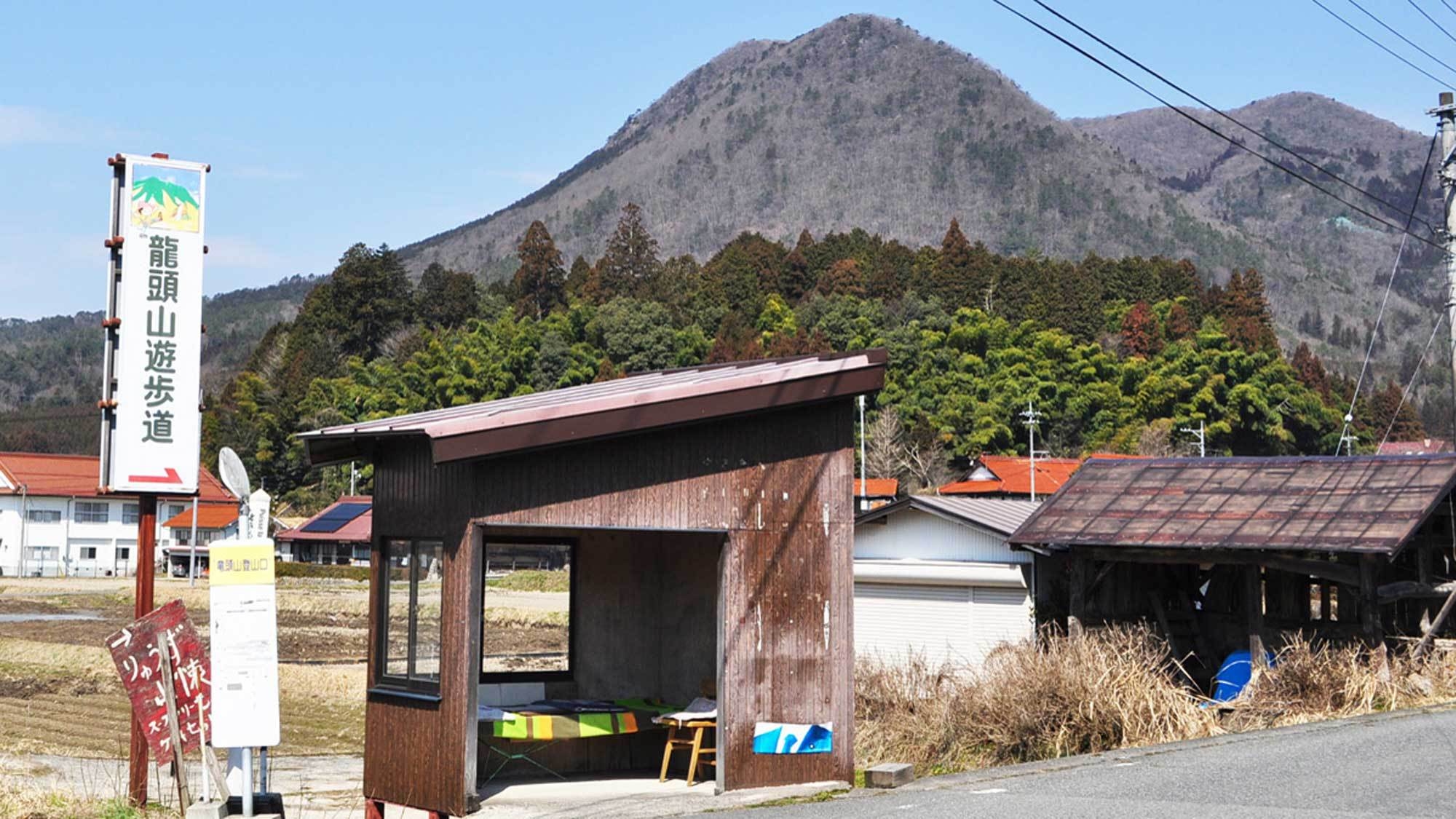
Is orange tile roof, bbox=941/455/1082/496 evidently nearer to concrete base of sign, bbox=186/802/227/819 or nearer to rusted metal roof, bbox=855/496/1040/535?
rusted metal roof, bbox=855/496/1040/535

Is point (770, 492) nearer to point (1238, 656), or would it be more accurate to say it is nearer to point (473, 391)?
point (1238, 656)

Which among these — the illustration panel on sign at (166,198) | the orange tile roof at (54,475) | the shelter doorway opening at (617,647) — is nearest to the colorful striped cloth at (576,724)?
the shelter doorway opening at (617,647)

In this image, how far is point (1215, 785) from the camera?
9.61 m

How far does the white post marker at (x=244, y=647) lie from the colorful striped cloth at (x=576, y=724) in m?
3.70

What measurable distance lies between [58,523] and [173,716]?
241 ft

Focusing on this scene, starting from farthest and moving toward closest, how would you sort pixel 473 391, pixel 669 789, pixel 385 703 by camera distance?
pixel 473 391 → pixel 669 789 → pixel 385 703

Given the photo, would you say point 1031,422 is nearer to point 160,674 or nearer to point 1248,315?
point 1248,315

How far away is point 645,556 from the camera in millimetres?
14312

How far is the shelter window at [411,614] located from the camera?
10.8 m

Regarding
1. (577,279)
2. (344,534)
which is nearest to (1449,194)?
(344,534)

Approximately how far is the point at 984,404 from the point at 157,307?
6590cm

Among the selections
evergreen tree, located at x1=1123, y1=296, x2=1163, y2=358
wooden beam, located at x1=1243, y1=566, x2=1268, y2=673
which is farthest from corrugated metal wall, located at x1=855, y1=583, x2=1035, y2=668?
evergreen tree, located at x1=1123, y1=296, x2=1163, y2=358

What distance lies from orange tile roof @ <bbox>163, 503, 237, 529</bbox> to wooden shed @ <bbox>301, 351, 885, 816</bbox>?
2740 inches

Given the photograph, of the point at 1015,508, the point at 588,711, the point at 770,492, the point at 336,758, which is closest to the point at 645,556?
the point at 588,711
